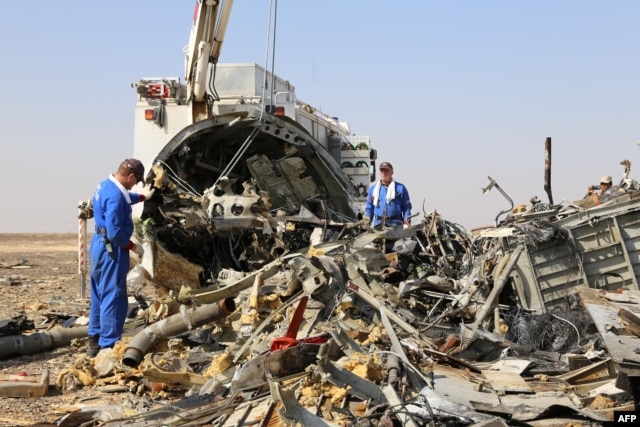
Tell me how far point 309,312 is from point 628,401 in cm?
279

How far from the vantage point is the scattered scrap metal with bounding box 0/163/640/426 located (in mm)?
4684

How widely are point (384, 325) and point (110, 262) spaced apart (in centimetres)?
275

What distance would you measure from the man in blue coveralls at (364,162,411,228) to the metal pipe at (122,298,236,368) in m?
3.12

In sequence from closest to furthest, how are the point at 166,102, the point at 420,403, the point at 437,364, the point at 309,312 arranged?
1. the point at 420,403
2. the point at 437,364
3. the point at 309,312
4. the point at 166,102

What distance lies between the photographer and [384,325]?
6219 millimetres

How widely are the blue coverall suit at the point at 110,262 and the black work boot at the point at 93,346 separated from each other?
0.04 m

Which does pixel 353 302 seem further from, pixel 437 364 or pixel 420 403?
pixel 420 403

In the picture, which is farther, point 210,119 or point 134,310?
point 210,119

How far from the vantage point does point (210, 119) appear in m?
10.2

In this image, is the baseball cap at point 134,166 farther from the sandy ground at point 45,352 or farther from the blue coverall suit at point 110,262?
the sandy ground at point 45,352

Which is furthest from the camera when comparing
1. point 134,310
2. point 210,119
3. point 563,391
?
point 210,119

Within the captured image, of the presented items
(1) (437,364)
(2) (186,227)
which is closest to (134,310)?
(2) (186,227)

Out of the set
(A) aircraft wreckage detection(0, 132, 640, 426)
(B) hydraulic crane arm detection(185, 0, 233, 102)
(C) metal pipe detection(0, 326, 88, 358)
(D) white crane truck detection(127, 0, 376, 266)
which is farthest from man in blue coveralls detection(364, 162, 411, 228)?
(C) metal pipe detection(0, 326, 88, 358)

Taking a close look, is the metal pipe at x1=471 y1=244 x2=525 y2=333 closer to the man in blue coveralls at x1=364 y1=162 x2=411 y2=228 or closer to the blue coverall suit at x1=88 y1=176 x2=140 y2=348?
the man in blue coveralls at x1=364 y1=162 x2=411 y2=228
